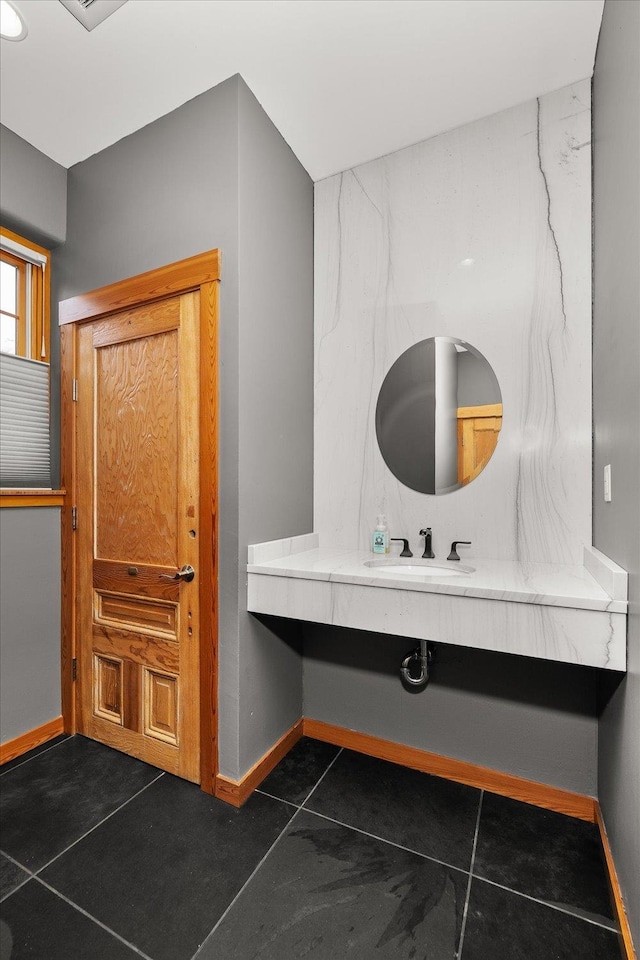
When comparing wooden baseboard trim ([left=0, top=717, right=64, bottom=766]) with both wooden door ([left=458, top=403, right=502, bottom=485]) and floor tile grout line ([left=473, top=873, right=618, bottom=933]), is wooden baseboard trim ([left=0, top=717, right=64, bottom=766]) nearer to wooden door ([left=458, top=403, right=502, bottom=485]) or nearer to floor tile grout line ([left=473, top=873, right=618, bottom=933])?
floor tile grout line ([left=473, top=873, right=618, bottom=933])

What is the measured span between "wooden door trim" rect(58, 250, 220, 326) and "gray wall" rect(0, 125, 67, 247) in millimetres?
344

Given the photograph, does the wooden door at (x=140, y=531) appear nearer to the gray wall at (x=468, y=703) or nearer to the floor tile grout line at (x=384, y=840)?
the floor tile grout line at (x=384, y=840)

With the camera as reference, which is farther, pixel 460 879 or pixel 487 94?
pixel 487 94

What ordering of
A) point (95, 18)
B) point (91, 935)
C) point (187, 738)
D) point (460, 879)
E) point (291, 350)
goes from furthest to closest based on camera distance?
point (291, 350), point (187, 738), point (95, 18), point (460, 879), point (91, 935)

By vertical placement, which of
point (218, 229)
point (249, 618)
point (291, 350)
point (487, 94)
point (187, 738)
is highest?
Result: point (487, 94)

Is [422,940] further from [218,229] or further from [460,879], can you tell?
[218,229]

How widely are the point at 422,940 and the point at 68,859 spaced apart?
3.62 feet

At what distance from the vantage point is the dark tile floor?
1212mm

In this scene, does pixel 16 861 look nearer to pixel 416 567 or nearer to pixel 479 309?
pixel 416 567

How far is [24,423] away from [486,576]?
2.15m

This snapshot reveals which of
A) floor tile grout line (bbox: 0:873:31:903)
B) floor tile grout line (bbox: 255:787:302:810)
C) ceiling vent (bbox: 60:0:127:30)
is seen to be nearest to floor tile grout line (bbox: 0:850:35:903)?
floor tile grout line (bbox: 0:873:31:903)

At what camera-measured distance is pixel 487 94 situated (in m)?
1.86

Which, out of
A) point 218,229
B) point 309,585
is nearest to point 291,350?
point 218,229

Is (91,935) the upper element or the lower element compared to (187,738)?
lower
